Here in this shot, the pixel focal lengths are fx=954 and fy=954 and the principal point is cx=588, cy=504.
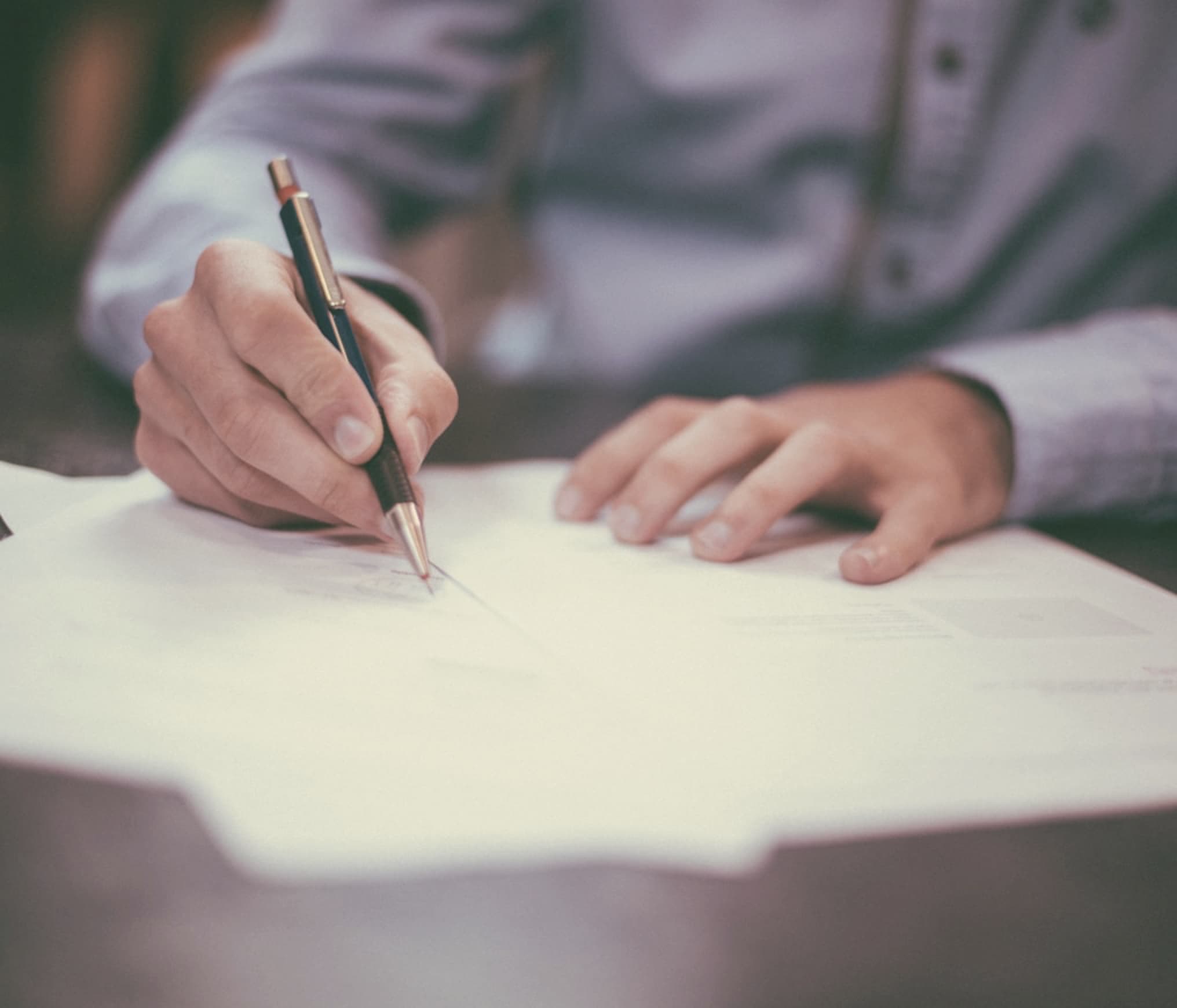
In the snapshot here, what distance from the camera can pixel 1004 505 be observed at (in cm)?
45

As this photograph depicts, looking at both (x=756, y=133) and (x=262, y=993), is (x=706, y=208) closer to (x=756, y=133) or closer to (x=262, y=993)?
(x=756, y=133)

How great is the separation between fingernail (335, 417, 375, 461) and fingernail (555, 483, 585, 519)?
0.12m

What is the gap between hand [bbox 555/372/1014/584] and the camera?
37 cm

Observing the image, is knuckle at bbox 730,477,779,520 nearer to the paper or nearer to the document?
the document

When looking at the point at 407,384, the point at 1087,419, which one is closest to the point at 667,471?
the point at 407,384

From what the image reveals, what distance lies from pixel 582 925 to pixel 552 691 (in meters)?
0.08

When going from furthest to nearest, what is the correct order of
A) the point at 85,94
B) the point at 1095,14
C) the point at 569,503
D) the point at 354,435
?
1. the point at 85,94
2. the point at 1095,14
3. the point at 569,503
4. the point at 354,435

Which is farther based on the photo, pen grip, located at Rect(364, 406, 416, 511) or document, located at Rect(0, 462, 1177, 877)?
pen grip, located at Rect(364, 406, 416, 511)

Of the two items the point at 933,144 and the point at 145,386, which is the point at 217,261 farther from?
the point at 933,144

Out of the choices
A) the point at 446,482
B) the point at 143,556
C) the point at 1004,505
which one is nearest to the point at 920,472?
the point at 1004,505

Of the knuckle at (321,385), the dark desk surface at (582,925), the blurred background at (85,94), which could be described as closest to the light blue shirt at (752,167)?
the knuckle at (321,385)

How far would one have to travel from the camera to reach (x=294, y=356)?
0.32 m

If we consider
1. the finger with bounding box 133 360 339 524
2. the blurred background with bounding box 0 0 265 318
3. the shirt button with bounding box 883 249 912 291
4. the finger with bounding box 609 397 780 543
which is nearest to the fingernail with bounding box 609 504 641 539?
the finger with bounding box 609 397 780 543

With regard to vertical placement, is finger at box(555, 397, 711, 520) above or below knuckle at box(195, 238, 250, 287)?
below
